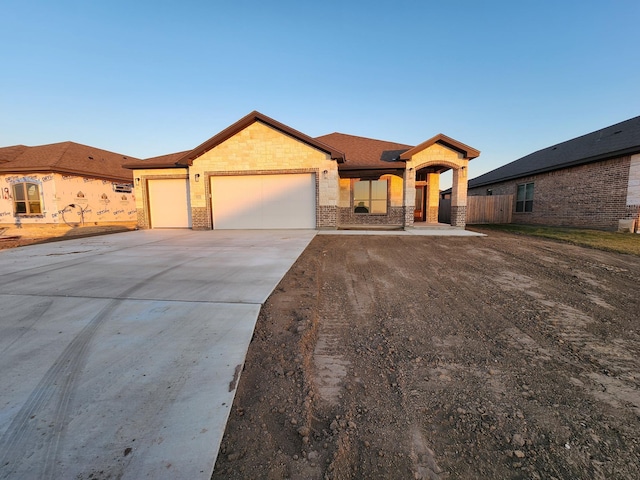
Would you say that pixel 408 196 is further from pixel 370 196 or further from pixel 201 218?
pixel 201 218

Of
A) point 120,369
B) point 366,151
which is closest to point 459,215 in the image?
point 366,151

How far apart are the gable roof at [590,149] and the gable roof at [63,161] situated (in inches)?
939

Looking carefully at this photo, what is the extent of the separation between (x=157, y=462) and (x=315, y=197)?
12127 mm

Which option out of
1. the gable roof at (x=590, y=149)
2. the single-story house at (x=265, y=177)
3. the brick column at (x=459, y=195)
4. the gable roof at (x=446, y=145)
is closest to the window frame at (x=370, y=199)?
the single-story house at (x=265, y=177)

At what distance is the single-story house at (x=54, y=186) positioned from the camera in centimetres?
1600

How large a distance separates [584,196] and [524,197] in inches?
176

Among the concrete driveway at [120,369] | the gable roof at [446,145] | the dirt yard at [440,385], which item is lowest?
the dirt yard at [440,385]

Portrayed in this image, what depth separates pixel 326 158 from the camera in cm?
1286

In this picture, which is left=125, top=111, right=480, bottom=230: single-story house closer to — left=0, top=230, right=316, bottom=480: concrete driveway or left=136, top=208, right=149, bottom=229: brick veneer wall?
left=136, top=208, right=149, bottom=229: brick veneer wall

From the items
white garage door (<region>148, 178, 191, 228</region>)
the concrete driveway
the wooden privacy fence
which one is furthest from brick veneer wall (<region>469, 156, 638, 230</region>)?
white garage door (<region>148, 178, 191, 228</region>)

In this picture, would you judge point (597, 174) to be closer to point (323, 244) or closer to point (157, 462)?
point (323, 244)

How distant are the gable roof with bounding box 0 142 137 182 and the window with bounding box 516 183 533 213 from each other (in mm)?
24475

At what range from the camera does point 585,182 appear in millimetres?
14000

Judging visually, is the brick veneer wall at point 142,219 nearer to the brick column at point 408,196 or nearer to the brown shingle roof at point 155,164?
the brown shingle roof at point 155,164
